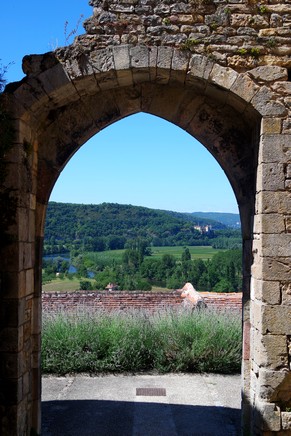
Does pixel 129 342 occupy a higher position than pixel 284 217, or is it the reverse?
pixel 284 217

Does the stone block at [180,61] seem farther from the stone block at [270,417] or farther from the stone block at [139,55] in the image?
the stone block at [270,417]

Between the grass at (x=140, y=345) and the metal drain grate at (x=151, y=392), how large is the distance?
0.92m

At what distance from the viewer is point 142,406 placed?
7344mm

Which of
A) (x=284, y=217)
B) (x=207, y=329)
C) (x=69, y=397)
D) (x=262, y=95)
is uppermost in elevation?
(x=262, y=95)

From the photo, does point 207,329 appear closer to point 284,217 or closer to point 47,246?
point 284,217

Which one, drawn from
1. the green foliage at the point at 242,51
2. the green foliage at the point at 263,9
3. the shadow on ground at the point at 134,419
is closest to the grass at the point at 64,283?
the shadow on ground at the point at 134,419

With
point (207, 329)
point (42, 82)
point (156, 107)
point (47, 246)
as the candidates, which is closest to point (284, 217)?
point (156, 107)

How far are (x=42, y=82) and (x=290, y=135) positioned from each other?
2504 millimetres

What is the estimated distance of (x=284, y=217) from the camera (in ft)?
16.2

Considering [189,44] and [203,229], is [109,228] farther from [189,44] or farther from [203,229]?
[189,44]

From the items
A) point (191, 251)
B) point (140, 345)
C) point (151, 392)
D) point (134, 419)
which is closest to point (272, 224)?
point (134, 419)

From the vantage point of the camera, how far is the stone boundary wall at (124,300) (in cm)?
1131

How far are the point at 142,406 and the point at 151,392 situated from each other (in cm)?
59

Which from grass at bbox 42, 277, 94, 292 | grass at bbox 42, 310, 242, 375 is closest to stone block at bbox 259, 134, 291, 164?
grass at bbox 42, 310, 242, 375
